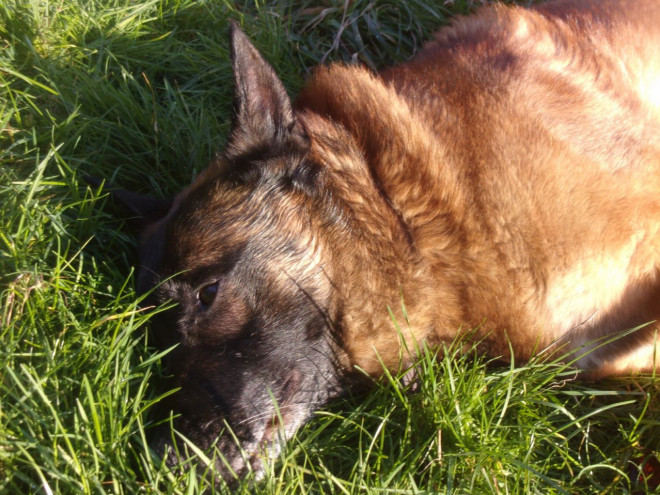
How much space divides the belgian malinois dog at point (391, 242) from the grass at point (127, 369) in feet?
0.53

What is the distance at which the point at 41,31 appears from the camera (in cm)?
344

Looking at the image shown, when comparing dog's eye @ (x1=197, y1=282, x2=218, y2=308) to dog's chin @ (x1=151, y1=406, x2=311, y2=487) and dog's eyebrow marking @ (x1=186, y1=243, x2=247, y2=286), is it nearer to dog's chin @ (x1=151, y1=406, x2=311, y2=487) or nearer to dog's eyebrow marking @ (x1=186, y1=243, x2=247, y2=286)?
A: dog's eyebrow marking @ (x1=186, y1=243, x2=247, y2=286)

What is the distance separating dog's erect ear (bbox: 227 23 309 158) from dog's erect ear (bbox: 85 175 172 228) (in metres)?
0.55

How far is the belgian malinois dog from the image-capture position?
207 cm

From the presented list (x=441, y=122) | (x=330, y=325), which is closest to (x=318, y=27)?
(x=441, y=122)

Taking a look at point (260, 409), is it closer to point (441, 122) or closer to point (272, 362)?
point (272, 362)

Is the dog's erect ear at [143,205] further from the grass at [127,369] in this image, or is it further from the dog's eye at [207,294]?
the dog's eye at [207,294]

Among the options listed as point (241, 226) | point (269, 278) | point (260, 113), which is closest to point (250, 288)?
point (269, 278)

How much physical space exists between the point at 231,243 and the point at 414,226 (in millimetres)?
690

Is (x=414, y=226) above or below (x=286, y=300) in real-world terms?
above

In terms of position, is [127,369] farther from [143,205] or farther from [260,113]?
[260,113]

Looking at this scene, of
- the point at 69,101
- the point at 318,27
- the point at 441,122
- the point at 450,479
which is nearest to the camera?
the point at 450,479

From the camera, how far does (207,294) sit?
2.12m

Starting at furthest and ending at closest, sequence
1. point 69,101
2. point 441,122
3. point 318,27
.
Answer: point 318,27
point 69,101
point 441,122
